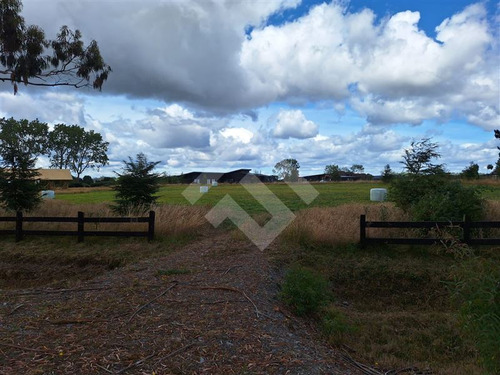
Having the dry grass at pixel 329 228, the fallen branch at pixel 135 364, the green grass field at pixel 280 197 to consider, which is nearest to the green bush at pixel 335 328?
the fallen branch at pixel 135 364

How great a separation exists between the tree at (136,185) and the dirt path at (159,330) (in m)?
7.48

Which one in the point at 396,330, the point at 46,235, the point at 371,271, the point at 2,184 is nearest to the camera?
the point at 396,330

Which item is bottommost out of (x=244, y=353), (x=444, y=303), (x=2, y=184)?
(x=444, y=303)

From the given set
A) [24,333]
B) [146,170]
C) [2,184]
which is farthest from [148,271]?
[2,184]

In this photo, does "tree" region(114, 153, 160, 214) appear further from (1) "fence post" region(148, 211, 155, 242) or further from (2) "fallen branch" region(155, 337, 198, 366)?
(2) "fallen branch" region(155, 337, 198, 366)

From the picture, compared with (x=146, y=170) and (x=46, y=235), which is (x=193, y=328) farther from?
(x=146, y=170)

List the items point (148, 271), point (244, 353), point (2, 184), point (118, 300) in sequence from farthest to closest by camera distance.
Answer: point (2, 184) < point (148, 271) < point (118, 300) < point (244, 353)

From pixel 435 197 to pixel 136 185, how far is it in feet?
34.2

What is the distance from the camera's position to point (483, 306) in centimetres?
302

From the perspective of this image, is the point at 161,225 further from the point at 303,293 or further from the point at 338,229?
the point at 303,293

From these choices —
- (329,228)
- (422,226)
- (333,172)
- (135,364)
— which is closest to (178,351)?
(135,364)

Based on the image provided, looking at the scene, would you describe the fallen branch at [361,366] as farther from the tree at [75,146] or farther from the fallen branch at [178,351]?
the tree at [75,146]

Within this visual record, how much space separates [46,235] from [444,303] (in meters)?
11.4

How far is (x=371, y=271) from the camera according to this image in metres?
9.34
